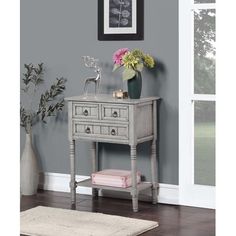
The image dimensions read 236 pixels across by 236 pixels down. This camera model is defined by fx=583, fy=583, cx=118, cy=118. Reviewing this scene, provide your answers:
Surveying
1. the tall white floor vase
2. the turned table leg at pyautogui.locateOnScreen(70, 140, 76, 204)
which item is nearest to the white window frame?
the turned table leg at pyautogui.locateOnScreen(70, 140, 76, 204)

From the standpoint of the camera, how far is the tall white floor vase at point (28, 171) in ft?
16.3

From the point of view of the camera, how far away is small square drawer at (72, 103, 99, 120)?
437 cm

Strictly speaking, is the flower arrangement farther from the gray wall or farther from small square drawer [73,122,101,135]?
small square drawer [73,122,101,135]

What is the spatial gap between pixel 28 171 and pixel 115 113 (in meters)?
1.13

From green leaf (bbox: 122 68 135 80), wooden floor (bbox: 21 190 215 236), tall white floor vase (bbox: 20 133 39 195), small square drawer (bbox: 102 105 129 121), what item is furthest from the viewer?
tall white floor vase (bbox: 20 133 39 195)

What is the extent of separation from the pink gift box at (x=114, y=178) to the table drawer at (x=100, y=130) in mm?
314

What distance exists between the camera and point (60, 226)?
3.86 meters

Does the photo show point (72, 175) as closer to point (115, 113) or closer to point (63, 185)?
point (63, 185)

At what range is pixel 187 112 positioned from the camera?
176 inches

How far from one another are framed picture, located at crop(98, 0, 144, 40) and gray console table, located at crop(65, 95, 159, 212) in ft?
Result: 1.73

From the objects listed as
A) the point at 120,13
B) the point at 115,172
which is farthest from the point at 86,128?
the point at 120,13
